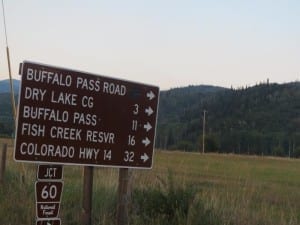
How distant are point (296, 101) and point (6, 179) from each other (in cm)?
13051

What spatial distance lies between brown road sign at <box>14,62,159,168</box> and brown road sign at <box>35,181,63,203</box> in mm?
330

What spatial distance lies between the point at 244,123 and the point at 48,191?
128 meters

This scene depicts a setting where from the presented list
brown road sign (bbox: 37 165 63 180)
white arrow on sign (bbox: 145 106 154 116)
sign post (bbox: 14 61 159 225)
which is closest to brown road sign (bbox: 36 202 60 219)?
sign post (bbox: 14 61 159 225)

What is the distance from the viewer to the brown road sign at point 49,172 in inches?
250

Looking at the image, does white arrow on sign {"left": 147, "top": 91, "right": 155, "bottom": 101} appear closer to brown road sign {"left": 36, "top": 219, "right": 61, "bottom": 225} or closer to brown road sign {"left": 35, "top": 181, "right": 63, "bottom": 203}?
brown road sign {"left": 35, "top": 181, "right": 63, "bottom": 203}

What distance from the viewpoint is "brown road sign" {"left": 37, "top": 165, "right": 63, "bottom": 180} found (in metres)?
6.34

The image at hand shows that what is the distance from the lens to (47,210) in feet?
20.8

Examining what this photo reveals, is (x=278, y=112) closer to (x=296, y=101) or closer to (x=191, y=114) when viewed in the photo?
(x=296, y=101)

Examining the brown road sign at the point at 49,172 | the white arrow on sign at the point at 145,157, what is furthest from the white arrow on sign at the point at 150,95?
the brown road sign at the point at 49,172

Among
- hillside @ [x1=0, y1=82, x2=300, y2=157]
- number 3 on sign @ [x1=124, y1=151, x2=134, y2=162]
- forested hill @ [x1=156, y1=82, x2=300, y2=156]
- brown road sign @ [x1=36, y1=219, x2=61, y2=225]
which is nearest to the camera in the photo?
brown road sign @ [x1=36, y1=219, x2=61, y2=225]

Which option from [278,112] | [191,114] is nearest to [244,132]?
[278,112]

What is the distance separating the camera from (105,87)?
263 inches

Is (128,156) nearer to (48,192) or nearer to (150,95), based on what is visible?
(150,95)

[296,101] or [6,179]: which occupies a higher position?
[296,101]
